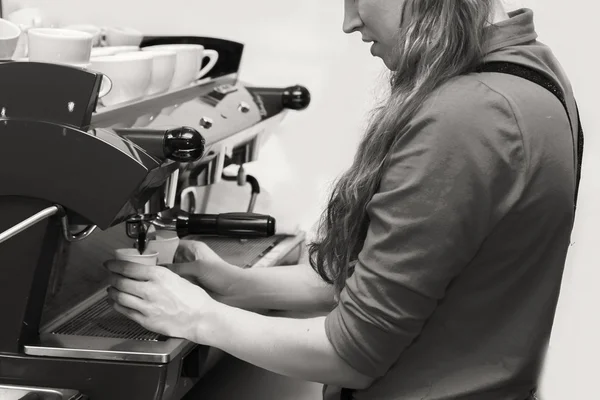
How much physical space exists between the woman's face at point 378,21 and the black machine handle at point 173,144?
0.68 feet

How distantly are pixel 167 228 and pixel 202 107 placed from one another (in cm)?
23

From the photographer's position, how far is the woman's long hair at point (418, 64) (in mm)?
884

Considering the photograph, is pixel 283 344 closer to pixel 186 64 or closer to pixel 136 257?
pixel 136 257

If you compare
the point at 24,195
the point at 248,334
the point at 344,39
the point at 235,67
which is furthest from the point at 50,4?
the point at 248,334

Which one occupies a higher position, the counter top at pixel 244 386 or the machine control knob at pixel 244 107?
the machine control knob at pixel 244 107

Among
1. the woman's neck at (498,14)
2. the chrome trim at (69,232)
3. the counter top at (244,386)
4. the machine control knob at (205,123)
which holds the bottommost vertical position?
the counter top at (244,386)

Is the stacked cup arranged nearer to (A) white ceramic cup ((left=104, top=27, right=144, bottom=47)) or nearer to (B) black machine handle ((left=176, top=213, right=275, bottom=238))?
(B) black machine handle ((left=176, top=213, right=275, bottom=238))

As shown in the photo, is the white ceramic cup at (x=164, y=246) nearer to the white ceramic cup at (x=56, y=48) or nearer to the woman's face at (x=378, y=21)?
the white ceramic cup at (x=56, y=48)

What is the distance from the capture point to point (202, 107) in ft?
4.44

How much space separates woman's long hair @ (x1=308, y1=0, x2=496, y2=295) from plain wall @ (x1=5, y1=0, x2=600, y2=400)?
77 centimetres

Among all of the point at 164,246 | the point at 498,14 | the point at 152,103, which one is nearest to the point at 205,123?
the point at 152,103

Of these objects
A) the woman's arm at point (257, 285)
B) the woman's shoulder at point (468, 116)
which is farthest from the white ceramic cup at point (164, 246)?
the woman's shoulder at point (468, 116)

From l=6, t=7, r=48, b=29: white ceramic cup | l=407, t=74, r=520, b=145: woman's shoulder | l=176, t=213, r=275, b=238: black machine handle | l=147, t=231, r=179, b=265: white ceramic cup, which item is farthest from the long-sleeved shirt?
l=6, t=7, r=48, b=29: white ceramic cup

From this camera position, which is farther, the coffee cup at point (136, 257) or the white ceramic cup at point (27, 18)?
the white ceramic cup at point (27, 18)
